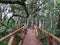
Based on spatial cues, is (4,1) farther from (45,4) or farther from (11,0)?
(45,4)

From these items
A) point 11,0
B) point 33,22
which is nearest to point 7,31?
point 11,0

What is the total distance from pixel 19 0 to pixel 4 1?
1653 millimetres

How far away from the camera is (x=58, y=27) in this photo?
1220 cm

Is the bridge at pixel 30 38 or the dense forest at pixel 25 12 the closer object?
the bridge at pixel 30 38

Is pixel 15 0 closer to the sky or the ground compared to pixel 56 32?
closer to the sky

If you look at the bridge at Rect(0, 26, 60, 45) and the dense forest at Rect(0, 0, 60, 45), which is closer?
the bridge at Rect(0, 26, 60, 45)

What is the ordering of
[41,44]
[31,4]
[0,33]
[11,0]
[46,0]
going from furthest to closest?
[31,4] → [46,0] → [11,0] → [0,33] → [41,44]

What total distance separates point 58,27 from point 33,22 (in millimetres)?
40066

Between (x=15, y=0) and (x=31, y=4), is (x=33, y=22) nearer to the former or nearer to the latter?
(x=31, y=4)

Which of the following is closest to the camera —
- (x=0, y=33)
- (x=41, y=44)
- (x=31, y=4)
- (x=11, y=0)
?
(x=41, y=44)

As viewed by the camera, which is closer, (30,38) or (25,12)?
(30,38)

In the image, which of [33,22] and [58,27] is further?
[33,22]

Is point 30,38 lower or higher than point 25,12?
lower

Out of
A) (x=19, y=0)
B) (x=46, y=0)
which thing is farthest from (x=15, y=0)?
(x=46, y=0)
